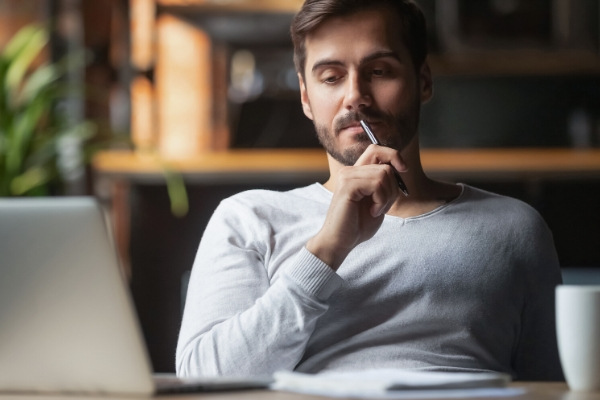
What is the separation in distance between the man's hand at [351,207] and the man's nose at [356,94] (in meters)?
0.21

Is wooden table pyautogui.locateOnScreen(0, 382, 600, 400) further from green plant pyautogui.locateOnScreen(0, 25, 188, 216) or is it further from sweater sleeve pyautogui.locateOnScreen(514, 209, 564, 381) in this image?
green plant pyautogui.locateOnScreen(0, 25, 188, 216)

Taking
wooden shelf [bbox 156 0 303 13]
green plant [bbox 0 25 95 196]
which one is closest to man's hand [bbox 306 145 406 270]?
green plant [bbox 0 25 95 196]

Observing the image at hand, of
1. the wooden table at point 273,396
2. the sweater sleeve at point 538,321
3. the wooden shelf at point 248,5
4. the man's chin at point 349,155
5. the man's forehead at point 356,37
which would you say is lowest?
the sweater sleeve at point 538,321

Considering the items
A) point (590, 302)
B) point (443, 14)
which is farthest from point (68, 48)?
point (590, 302)

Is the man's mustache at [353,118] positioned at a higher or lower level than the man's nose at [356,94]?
lower

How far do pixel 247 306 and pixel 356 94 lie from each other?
0.36 metres

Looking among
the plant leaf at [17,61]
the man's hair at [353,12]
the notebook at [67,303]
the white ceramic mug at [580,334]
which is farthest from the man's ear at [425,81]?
the plant leaf at [17,61]

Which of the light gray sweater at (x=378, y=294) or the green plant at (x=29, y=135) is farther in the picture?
the green plant at (x=29, y=135)

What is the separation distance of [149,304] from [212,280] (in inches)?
62.3

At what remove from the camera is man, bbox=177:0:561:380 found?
1.21 m

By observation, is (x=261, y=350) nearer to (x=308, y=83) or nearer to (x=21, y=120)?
(x=308, y=83)

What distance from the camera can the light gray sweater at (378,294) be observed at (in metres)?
1.21

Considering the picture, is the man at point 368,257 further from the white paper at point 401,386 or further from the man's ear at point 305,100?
the white paper at point 401,386

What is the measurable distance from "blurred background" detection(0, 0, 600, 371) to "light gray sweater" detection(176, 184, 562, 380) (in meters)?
1.40
